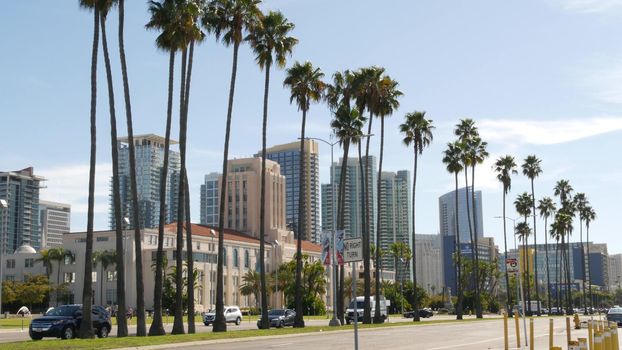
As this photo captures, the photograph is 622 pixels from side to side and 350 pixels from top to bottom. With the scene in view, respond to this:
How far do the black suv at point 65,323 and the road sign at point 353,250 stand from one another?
2263cm

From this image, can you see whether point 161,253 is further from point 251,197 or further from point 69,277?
point 251,197

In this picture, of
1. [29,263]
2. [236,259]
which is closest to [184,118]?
[236,259]

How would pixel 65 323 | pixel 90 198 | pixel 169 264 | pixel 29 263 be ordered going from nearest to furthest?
pixel 90 198 → pixel 65 323 → pixel 169 264 → pixel 29 263

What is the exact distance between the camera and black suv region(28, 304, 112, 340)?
1351 inches

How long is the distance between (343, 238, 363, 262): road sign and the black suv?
22627mm

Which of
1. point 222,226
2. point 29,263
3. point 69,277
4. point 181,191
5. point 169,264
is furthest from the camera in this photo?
point 29,263

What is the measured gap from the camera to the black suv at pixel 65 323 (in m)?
34.3

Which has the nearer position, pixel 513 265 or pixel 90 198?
pixel 513 265

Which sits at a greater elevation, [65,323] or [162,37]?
[162,37]

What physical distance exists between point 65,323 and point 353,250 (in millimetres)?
23199

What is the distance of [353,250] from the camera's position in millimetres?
16297

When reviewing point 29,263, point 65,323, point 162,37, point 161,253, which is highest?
point 162,37

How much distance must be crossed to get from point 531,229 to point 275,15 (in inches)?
3569

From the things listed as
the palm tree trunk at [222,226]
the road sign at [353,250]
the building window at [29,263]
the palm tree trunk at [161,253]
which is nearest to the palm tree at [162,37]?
the palm tree trunk at [161,253]
